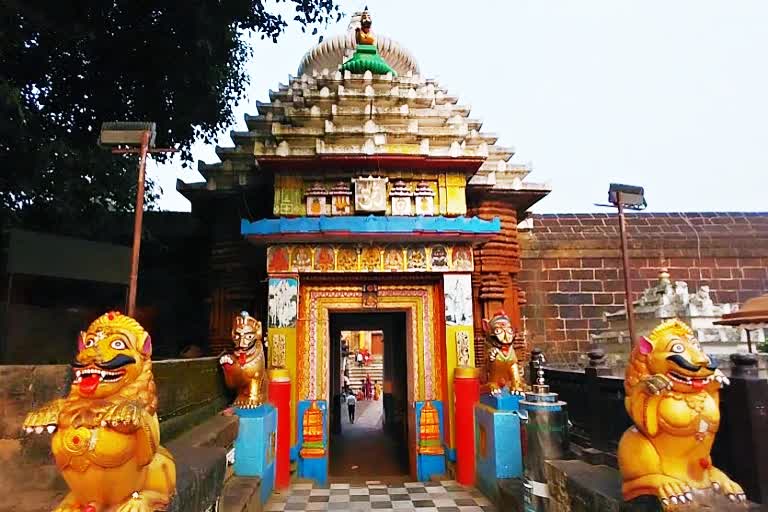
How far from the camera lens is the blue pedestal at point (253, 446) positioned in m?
6.31

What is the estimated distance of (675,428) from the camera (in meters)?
3.15

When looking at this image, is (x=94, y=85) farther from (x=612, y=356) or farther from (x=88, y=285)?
(x=612, y=356)

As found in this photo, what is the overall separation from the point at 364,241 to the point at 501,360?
3.01m

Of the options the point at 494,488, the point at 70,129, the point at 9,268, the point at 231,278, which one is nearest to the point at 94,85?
the point at 70,129

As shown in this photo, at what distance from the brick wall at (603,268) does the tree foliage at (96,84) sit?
7.56 metres

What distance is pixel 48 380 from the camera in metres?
4.09

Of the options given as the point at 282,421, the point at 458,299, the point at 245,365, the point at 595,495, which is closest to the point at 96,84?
the point at 245,365

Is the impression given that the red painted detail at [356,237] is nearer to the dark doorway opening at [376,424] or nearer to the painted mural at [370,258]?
the painted mural at [370,258]

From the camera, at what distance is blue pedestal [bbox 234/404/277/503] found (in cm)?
631

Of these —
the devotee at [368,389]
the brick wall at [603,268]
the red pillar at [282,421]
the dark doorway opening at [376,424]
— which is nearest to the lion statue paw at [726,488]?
the red pillar at [282,421]

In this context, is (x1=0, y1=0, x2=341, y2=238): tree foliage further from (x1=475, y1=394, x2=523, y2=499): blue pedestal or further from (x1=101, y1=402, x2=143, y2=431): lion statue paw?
(x1=475, y1=394, x2=523, y2=499): blue pedestal

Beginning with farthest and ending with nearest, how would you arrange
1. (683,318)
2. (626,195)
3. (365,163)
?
(683,318) < (365,163) < (626,195)

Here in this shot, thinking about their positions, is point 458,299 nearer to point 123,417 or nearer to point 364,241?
point 364,241

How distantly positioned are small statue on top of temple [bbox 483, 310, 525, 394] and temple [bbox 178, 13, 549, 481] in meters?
0.65
